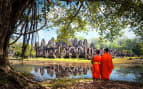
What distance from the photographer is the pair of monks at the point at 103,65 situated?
28.4 feet

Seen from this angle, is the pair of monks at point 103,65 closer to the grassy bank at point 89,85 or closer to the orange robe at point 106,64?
the orange robe at point 106,64

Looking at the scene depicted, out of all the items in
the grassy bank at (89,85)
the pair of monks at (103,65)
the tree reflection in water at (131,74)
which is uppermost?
the pair of monks at (103,65)

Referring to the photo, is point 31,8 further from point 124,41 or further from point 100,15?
point 124,41

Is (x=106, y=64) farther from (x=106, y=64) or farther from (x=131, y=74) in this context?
(x=131, y=74)

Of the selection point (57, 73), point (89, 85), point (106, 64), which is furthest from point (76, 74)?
point (89, 85)

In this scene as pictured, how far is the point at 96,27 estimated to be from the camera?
12352mm

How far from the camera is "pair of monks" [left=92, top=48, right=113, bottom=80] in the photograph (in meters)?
8.66

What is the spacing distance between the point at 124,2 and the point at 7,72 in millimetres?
8520

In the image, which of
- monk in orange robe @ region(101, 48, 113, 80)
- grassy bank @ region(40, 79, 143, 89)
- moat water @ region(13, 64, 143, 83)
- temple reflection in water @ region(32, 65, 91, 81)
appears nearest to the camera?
grassy bank @ region(40, 79, 143, 89)

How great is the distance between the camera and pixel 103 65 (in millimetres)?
8766

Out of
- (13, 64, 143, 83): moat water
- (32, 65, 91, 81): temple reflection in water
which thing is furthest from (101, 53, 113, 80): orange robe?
(32, 65, 91, 81): temple reflection in water

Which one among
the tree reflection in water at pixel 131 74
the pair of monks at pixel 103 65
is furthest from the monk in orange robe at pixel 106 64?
the tree reflection in water at pixel 131 74

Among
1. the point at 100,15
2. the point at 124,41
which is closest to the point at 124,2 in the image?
the point at 100,15

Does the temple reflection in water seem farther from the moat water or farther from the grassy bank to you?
the grassy bank
